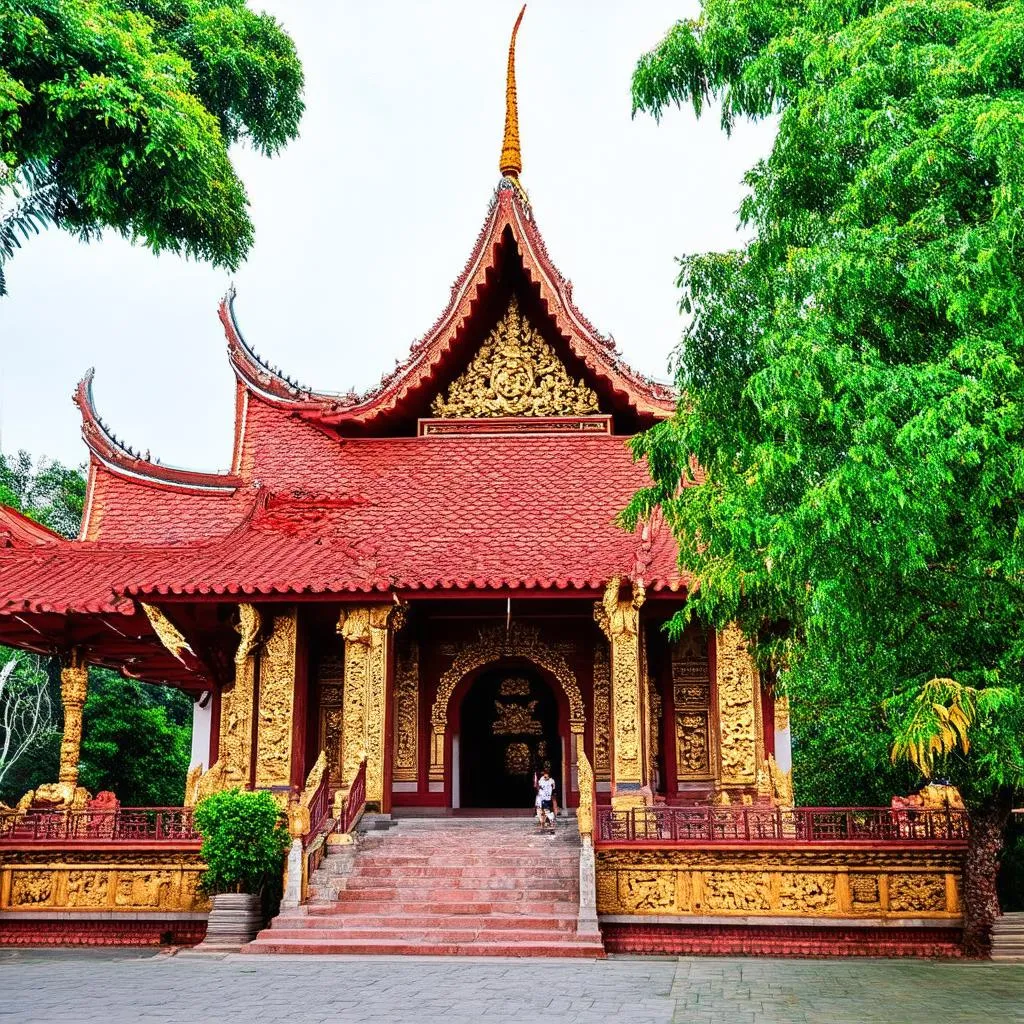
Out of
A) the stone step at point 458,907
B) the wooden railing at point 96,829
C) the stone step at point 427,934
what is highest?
the wooden railing at point 96,829

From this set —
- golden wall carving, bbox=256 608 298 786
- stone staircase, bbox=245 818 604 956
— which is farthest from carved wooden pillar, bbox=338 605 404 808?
stone staircase, bbox=245 818 604 956

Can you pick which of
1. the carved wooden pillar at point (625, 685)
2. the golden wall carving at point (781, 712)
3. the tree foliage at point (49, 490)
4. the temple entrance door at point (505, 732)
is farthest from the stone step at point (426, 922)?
the tree foliage at point (49, 490)

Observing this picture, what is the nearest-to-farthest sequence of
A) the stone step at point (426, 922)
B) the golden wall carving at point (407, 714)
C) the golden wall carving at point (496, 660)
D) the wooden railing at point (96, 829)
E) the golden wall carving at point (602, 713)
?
the stone step at point (426, 922)
the wooden railing at point (96, 829)
the golden wall carving at point (602, 713)
the golden wall carving at point (407, 714)
the golden wall carving at point (496, 660)

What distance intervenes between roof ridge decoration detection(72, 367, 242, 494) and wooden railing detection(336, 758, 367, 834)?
576 cm

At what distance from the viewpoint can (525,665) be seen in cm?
1405

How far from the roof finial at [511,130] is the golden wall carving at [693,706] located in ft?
26.1

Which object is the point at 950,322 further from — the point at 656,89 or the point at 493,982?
the point at 493,982

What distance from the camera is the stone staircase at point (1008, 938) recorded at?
9055mm

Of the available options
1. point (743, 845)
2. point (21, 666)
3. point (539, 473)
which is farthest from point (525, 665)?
point (21, 666)

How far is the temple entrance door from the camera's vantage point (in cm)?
1460

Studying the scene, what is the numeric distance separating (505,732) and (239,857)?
5.27 meters

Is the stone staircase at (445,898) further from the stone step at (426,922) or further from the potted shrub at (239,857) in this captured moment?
the potted shrub at (239,857)

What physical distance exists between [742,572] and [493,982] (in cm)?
349

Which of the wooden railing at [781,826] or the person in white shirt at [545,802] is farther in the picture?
the person in white shirt at [545,802]
